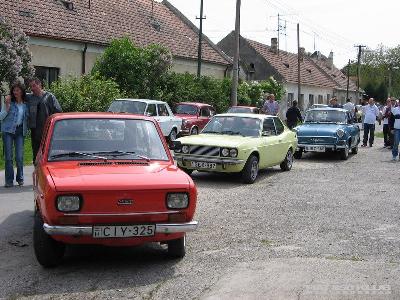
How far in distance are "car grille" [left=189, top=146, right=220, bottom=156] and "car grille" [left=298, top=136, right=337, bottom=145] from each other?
6.59 metres

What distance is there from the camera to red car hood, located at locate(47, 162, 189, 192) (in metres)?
5.78

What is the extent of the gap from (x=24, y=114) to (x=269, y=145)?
218 inches

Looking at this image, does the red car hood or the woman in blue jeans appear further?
the woman in blue jeans

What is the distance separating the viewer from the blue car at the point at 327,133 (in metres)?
18.0

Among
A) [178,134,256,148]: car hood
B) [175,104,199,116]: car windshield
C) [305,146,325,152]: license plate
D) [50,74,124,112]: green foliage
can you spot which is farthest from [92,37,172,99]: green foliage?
[178,134,256,148]: car hood

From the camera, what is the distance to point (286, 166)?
49.6 ft

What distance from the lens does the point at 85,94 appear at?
21.0 meters

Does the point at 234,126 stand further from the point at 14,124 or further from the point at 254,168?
the point at 14,124

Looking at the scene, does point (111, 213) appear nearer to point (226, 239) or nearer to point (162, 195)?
point (162, 195)

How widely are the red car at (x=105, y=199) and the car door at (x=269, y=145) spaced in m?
6.60

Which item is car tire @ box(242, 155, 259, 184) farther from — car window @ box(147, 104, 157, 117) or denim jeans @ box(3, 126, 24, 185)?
car window @ box(147, 104, 157, 117)

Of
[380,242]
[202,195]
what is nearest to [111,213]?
[380,242]

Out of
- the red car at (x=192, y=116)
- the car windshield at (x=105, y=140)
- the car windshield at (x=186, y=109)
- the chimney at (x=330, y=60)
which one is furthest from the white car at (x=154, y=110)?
the chimney at (x=330, y=60)

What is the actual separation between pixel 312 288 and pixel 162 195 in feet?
5.51
